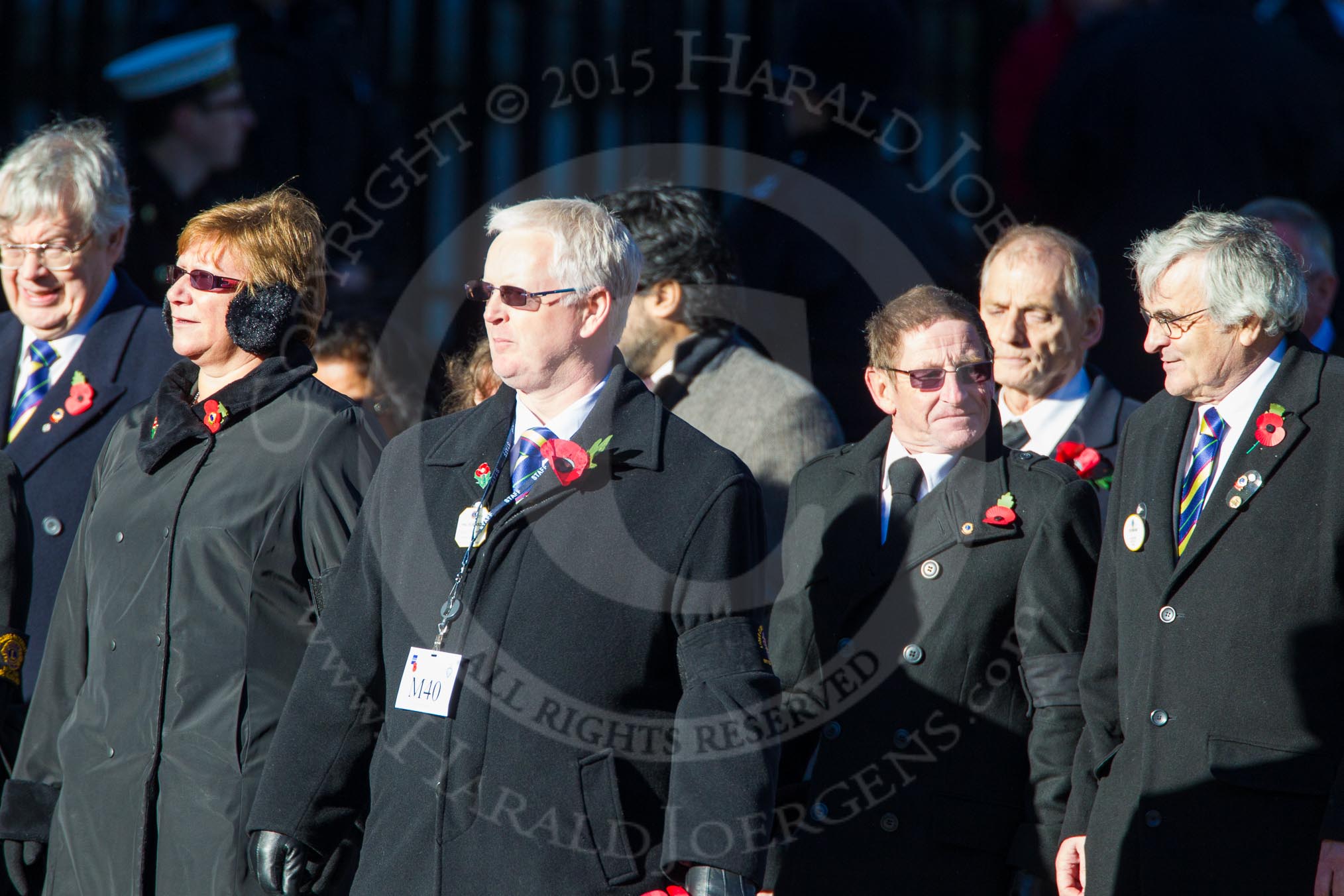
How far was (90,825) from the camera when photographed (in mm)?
3199

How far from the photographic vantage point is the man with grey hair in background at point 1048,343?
405 cm

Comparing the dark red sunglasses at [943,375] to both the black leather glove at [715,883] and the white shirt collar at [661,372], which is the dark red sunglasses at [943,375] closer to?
the white shirt collar at [661,372]

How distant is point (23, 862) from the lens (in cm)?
338

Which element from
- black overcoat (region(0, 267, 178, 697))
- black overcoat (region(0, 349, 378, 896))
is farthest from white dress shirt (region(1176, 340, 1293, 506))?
black overcoat (region(0, 267, 178, 697))

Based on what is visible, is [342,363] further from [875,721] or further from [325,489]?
[875,721]

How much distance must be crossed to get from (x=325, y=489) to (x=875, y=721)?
1.21 metres

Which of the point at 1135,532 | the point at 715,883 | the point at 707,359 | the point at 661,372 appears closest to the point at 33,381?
the point at 661,372

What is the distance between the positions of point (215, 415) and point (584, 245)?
0.89 m

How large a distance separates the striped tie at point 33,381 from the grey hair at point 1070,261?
2427mm

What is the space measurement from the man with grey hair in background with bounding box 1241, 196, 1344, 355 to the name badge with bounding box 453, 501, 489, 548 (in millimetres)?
2553

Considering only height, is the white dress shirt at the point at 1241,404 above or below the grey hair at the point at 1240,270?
below

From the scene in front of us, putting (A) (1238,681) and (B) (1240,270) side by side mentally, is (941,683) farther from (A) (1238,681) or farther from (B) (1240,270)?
(B) (1240,270)

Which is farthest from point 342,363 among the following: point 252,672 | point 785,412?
point 252,672

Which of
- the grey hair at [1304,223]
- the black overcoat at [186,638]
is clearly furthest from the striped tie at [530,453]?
the grey hair at [1304,223]
